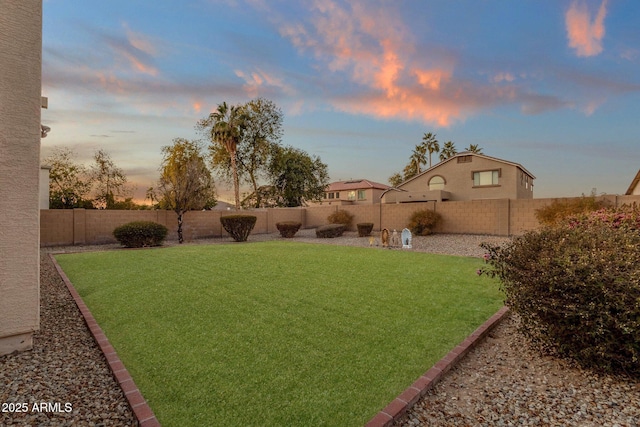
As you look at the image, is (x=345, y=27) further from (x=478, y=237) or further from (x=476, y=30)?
(x=478, y=237)

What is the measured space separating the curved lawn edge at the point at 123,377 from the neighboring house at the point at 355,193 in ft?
122

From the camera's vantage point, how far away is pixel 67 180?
76.6 ft

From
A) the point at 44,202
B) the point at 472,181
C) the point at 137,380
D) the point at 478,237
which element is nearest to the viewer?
the point at 137,380

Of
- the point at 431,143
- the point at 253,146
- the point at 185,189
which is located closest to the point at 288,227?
the point at 185,189

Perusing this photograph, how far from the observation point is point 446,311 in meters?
4.71

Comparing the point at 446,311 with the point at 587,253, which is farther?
the point at 446,311

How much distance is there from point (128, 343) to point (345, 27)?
11.2 metres

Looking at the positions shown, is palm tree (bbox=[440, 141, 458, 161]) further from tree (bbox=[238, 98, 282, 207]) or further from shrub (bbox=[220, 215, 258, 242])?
shrub (bbox=[220, 215, 258, 242])

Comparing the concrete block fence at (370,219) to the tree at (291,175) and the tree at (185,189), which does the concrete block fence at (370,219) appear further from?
the tree at (291,175)

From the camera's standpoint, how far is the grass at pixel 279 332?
2.55 meters

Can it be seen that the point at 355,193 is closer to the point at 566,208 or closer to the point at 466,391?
the point at 566,208

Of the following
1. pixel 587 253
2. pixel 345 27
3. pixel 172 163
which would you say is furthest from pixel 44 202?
pixel 587 253

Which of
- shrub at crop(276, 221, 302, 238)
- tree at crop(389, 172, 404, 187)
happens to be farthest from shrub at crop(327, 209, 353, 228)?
tree at crop(389, 172, 404, 187)

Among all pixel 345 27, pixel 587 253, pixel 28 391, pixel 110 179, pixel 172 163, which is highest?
pixel 345 27
